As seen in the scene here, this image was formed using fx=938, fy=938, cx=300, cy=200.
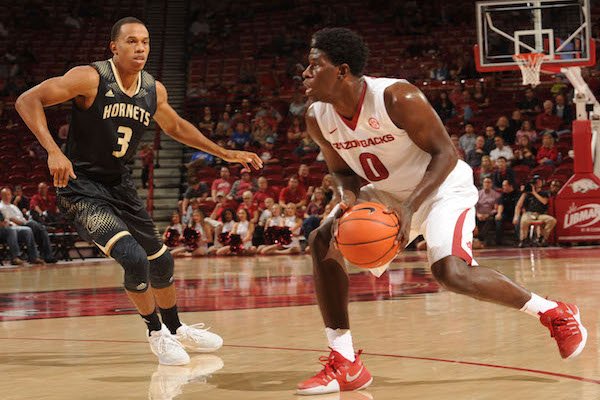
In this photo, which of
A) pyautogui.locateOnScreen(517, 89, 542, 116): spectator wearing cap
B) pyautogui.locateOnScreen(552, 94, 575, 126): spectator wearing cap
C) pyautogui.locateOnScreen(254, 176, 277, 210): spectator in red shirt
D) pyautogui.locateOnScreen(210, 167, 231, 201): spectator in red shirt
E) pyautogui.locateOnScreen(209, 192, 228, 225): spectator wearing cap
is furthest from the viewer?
pyautogui.locateOnScreen(517, 89, 542, 116): spectator wearing cap

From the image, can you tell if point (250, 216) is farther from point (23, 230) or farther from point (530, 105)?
point (530, 105)

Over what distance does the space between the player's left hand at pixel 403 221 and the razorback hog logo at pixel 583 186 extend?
11.2 meters

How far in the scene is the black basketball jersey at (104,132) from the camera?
5.21m

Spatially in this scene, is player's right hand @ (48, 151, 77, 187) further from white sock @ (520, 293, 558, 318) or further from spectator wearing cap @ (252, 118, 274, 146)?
spectator wearing cap @ (252, 118, 274, 146)

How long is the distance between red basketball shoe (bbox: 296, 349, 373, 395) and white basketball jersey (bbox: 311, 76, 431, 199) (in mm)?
863

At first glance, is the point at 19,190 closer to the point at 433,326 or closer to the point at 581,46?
the point at 581,46

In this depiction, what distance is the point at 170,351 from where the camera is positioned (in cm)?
486

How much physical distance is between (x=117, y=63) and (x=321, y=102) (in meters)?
1.52

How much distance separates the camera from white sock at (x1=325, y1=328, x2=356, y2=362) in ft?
13.7

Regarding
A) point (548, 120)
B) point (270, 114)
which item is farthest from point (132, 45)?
point (270, 114)

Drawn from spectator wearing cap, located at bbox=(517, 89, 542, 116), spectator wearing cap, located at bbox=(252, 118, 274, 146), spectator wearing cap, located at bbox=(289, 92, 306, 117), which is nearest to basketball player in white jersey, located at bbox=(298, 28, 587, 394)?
A: spectator wearing cap, located at bbox=(517, 89, 542, 116)

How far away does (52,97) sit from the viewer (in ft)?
16.5

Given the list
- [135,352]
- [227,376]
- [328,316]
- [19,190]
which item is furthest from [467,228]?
[19,190]

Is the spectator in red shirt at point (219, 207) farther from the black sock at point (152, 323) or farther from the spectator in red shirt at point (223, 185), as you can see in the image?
the black sock at point (152, 323)
